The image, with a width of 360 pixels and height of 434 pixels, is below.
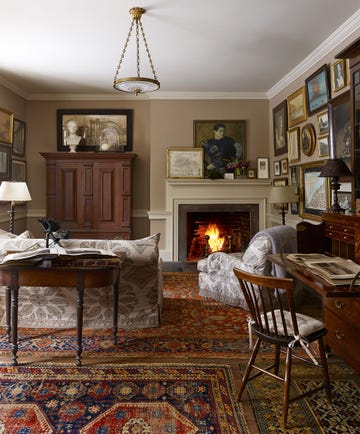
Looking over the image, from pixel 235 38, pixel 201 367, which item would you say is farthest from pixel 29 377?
pixel 235 38

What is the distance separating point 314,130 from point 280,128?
135 cm

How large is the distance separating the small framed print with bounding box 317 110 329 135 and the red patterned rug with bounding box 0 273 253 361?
8.19ft

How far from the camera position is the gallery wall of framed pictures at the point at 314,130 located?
4.12 meters

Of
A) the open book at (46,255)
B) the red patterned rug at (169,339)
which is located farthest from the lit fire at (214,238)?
the open book at (46,255)

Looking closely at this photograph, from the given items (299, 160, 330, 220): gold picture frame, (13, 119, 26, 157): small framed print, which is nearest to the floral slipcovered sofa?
(299, 160, 330, 220): gold picture frame

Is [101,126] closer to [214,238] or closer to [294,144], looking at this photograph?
[214,238]

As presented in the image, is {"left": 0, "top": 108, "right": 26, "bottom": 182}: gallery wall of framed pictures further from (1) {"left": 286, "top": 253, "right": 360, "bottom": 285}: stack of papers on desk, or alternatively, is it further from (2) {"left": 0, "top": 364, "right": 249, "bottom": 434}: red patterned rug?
(1) {"left": 286, "top": 253, "right": 360, "bottom": 285}: stack of papers on desk

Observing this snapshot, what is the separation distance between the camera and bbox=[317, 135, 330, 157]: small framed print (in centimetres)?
484

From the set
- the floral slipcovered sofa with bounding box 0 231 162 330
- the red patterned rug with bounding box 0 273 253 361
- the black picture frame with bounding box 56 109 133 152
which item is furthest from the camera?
the black picture frame with bounding box 56 109 133 152

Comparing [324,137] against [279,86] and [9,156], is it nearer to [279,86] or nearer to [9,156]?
[279,86]

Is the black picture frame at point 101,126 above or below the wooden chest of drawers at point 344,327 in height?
above

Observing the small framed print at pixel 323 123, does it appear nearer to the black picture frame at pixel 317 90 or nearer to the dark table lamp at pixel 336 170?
the black picture frame at pixel 317 90

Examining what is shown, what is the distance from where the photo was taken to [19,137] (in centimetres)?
695

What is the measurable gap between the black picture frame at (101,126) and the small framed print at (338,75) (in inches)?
151
